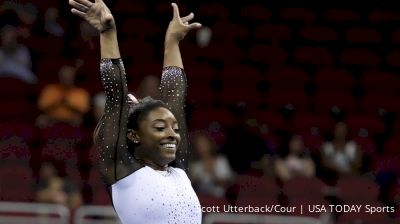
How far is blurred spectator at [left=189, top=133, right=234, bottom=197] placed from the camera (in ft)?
24.1

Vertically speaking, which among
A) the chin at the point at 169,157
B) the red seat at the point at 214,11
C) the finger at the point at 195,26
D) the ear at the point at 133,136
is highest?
the red seat at the point at 214,11

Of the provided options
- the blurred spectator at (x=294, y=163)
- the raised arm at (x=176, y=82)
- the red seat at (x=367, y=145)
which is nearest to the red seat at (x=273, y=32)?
the red seat at (x=367, y=145)

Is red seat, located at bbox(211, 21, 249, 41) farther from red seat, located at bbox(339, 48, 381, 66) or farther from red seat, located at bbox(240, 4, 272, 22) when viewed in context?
red seat, located at bbox(339, 48, 381, 66)

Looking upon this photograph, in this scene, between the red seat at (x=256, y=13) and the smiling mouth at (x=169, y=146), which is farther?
the red seat at (x=256, y=13)

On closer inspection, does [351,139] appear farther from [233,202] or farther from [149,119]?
[149,119]

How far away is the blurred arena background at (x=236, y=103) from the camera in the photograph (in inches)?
288

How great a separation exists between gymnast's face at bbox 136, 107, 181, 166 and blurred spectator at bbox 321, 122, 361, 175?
15.5 feet

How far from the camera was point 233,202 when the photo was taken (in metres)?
7.29

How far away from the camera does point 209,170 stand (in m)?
7.44

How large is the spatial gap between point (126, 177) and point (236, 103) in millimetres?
5710

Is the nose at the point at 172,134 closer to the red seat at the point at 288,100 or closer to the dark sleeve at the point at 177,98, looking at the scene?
the dark sleeve at the point at 177,98

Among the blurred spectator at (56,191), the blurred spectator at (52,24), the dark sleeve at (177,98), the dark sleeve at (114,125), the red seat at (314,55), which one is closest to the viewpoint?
the dark sleeve at (114,125)

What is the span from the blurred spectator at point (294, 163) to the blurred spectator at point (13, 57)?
247 cm

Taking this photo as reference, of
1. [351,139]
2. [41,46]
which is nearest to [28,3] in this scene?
[41,46]
